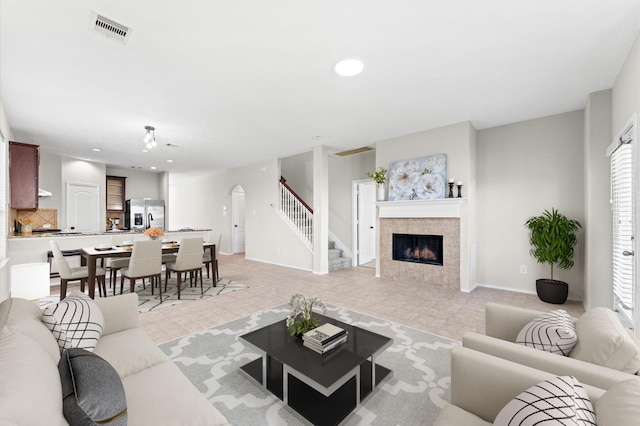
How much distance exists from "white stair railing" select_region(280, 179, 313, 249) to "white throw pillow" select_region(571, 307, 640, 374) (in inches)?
208

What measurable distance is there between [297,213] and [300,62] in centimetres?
445

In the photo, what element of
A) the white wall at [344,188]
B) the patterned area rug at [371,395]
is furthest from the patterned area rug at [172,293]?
the white wall at [344,188]

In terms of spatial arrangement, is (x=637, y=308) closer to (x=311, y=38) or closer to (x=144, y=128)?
(x=311, y=38)

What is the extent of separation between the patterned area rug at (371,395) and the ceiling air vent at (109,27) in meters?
2.61

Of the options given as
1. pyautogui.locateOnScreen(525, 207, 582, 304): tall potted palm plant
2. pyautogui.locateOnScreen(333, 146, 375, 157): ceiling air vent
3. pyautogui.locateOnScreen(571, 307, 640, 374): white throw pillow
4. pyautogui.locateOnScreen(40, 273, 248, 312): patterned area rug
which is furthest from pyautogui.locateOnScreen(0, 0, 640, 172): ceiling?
pyautogui.locateOnScreen(40, 273, 248, 312): patterned area rug

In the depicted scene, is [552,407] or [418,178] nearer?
[552,407]

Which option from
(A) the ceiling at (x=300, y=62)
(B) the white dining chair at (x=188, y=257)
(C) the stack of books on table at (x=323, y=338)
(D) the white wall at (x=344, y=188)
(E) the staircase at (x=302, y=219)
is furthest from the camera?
(D) the white wall at (x=344, y=188)

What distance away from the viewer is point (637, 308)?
Result: 2305 mm

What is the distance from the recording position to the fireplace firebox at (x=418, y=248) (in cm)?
495

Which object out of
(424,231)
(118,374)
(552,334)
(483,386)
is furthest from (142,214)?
(552,334)

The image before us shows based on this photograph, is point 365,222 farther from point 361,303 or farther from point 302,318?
point 302,318

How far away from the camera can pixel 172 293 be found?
4.49m

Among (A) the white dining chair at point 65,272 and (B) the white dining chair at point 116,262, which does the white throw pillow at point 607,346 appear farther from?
(B) the white dining chair at point 116,262

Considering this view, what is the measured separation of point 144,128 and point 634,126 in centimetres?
597
